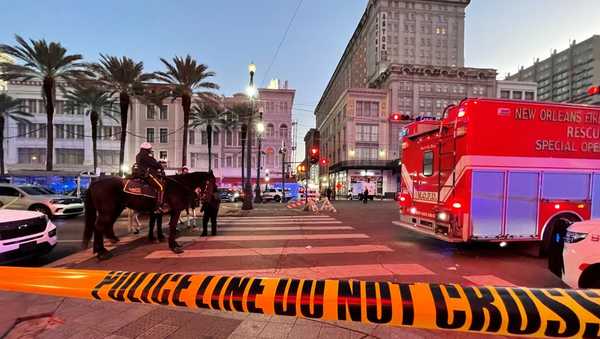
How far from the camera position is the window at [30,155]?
47.7 metres

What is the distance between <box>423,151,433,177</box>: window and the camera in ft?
26.2

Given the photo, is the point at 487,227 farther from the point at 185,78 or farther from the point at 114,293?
the point at 185,78

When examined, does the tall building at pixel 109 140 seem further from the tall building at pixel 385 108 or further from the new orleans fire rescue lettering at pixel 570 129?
the new orleans fire rescue lettering at pixel 570 129

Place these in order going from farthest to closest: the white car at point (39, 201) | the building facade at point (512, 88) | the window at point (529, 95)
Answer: the window at point (529, 95) → the building facade at point (512, 88) → the white car at point (39, 201)

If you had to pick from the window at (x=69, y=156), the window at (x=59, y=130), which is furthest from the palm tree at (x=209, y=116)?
the window at (x=59, y=130)

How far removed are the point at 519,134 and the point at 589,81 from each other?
14995cm

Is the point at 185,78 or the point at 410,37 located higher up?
the point at 410,37

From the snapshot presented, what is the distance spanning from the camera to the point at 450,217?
696 cm

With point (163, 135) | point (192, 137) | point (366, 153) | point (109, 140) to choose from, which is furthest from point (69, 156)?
point (366, 153)

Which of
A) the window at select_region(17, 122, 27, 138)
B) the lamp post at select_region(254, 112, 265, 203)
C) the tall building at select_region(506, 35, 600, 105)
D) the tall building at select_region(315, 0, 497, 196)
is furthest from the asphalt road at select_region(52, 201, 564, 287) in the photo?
the tall building at select_region(506, 35, 600, 105)

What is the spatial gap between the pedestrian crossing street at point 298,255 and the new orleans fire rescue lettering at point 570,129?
371cm

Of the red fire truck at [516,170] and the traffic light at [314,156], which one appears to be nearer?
the red fire truck at [516,170]

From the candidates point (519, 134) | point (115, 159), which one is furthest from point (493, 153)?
point (115, 159)

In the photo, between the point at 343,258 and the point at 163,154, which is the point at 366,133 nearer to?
the point at 163,154
